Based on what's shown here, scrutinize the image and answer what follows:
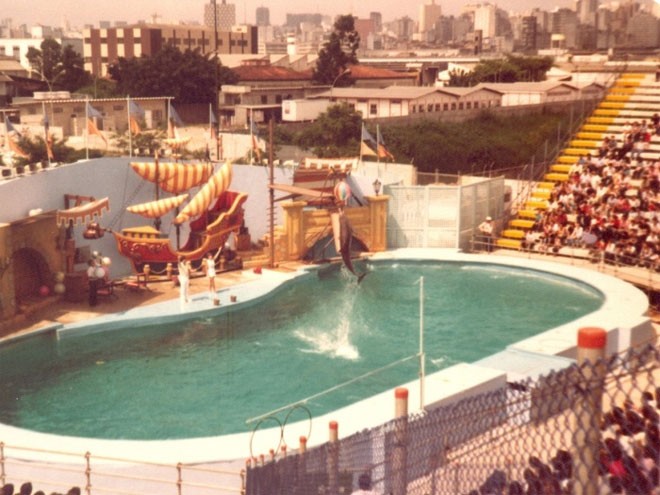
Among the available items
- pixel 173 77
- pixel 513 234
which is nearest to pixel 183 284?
pixel 513 234

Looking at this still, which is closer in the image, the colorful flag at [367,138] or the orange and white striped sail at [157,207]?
the orange and white striped sail at [157,207]

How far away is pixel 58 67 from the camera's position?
7444cm

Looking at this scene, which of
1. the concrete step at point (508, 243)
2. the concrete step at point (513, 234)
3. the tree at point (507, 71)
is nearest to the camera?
the concrete step at point (508, 243)

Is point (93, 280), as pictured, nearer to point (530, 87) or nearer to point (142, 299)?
point (142, 299)

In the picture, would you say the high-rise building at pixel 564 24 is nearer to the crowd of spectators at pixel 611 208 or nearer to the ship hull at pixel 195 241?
the crowd of spectators at pixel 611 208

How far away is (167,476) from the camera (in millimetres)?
11734

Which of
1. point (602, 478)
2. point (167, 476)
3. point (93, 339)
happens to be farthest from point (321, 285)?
point (602, 478)

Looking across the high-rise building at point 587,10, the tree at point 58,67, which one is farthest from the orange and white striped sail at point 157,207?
the tree at point 58,67

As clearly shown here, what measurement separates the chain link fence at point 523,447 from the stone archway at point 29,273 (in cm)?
1391

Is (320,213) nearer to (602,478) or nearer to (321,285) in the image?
(321,285)

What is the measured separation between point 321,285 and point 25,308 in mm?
7756

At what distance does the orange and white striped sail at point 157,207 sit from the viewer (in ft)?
76.3

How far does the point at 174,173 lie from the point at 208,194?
121 centimetres

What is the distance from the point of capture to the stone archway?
20562 millimetres
